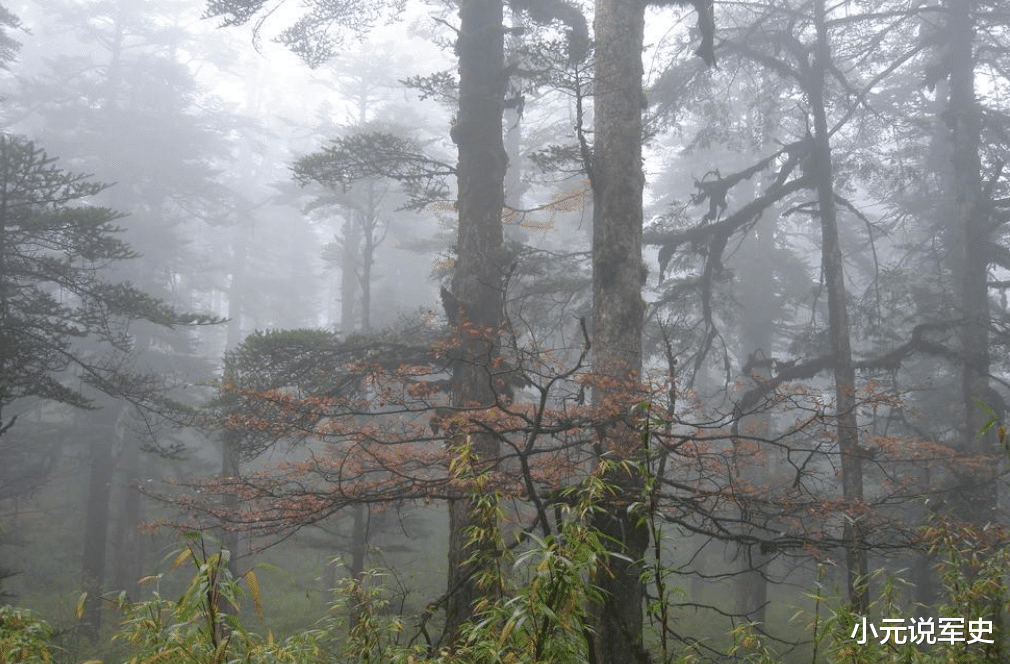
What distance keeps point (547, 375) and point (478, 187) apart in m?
5.77

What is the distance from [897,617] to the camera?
167 inches

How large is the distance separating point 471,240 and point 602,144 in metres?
2.67

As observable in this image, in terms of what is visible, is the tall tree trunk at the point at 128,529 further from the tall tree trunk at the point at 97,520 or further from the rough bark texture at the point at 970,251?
the rough bark texture at the point at 970,251

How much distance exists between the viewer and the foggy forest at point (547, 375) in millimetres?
4137

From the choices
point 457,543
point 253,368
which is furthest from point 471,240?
point 457,543

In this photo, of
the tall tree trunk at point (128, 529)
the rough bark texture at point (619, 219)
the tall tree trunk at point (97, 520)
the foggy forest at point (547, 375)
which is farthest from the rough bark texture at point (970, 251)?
the tall tree trunk at point (128, 529)

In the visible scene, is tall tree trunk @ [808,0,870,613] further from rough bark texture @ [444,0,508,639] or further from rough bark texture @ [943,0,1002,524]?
rough bark texture @ [444,0,508,639]

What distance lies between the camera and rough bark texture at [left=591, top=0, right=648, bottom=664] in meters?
7.23

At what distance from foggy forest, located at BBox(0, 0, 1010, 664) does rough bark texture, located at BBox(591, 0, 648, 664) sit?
0.04 meters

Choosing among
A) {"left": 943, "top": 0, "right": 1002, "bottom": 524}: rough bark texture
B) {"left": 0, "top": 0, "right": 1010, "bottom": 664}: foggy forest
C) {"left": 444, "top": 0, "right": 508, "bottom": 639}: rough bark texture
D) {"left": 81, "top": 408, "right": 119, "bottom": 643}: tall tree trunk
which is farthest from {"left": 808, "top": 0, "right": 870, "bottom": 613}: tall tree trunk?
{"left": 81, "top": 408, "right": 119, "bottom": 643}: tall tree trunk

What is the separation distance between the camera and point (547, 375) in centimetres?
563

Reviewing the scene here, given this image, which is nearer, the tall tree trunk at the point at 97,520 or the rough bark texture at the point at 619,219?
the rough bark texture at the point at 619,219

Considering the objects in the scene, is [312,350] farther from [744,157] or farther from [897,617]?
[744,157]

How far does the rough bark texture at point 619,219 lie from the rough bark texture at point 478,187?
188 cm
